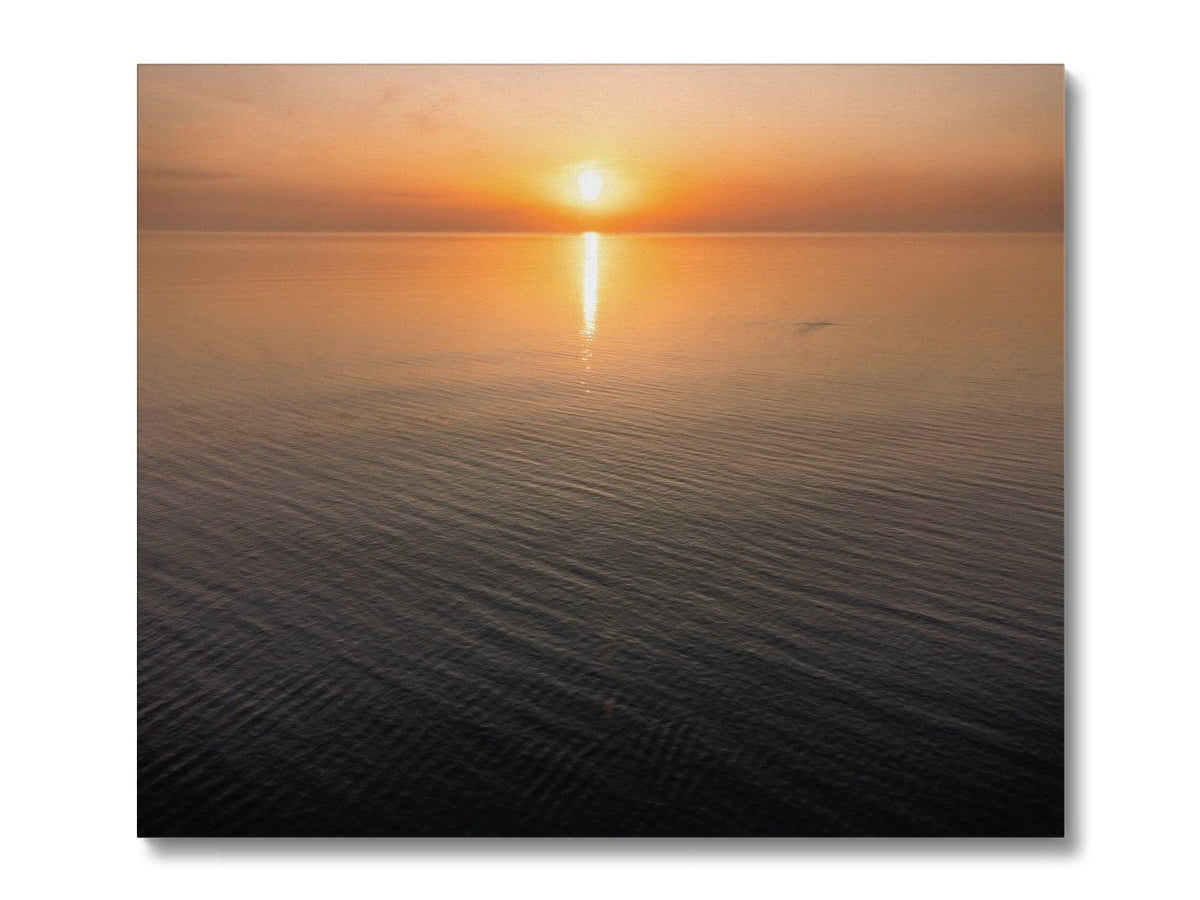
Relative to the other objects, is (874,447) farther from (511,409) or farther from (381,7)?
(381,7)

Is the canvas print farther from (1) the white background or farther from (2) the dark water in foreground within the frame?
(1) the white background

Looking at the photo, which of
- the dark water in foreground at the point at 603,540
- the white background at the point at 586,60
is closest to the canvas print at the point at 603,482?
the dark water in foreground at the point at 603,540

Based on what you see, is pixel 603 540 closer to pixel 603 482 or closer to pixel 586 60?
pixel 603 482

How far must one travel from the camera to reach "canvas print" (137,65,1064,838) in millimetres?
5941

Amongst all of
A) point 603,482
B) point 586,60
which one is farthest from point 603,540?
point 586,60

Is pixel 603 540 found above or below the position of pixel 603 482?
below

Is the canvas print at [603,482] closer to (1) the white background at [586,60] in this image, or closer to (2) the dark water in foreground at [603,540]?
(2) the dark water in foreground at [603,540]

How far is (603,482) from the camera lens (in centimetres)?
856

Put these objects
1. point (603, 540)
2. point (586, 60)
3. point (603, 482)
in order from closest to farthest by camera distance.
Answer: point (586, 60), point (603, 540), point (603, 482)

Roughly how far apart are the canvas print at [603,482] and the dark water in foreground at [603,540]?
0.03 meters

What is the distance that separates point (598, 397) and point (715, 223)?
307 centimetres

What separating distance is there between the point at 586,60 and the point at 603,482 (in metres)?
3.57
